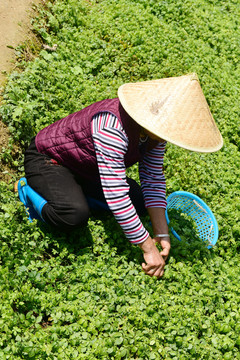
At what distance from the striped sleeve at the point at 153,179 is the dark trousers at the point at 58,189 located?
0.49 m

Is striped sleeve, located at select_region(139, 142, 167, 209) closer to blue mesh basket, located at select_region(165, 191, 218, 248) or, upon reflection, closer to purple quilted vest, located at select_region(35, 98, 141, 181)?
purple quilted vest, located at select_region(35, 98, 141, 181)

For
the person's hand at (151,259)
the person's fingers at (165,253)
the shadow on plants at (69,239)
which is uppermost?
the shadow on plants at (69,239)

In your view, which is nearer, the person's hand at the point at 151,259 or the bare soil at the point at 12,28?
the person's hand at the point at 151,259

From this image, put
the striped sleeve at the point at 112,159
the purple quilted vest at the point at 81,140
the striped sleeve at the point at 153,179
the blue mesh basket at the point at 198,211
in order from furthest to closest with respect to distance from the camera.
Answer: the blue mesh basket at the point at 198,211 < the striped sleeve at the point at 153,179 < the purple quilted vest at the point at 81,140 < the striped sleeve at the point at 112,159

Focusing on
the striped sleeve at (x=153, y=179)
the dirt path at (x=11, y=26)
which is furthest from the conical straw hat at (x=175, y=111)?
the dirt path at (x=11, y=26)

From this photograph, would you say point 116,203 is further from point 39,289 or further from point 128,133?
point 39,289

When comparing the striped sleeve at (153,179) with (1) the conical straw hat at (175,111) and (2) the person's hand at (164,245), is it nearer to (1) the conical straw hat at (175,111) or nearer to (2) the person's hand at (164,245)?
(2) the person's hand at (164,245)

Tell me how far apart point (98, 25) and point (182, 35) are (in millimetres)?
Answer: 1844

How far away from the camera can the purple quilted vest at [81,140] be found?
132 inches

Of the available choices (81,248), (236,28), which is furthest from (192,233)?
(236,28)

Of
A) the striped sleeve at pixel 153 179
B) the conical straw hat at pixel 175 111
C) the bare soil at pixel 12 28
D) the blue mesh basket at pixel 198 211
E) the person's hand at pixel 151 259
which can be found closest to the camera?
the conical straw hat at pixel 175 111

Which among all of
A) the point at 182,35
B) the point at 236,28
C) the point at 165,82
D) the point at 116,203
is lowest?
the point at 236,28

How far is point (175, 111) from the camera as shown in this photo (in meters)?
3.18

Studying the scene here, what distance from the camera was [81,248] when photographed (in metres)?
3.95
